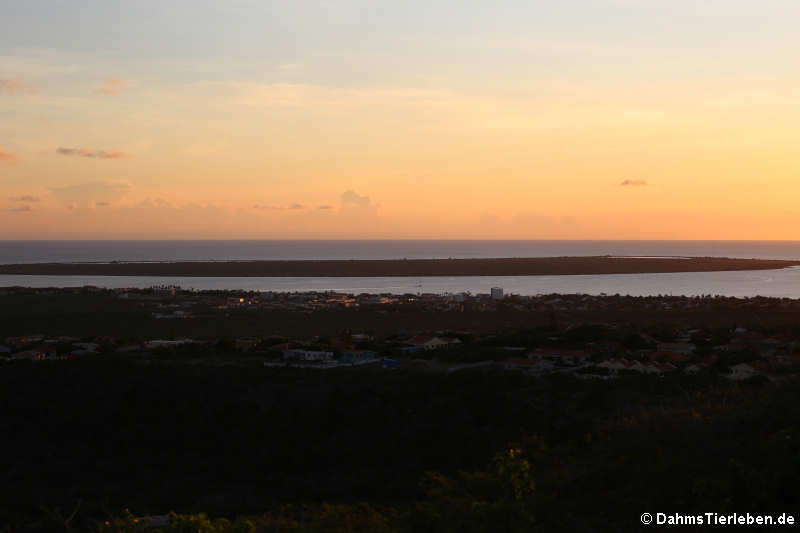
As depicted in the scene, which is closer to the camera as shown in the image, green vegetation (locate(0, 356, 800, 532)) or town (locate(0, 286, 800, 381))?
green vegetation (locate(0, 356, 800, 532))

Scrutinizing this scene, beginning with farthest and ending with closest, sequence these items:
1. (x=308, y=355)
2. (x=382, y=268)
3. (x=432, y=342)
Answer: (x=382, y=268), (x=432, y=342), (x=308, y=355)

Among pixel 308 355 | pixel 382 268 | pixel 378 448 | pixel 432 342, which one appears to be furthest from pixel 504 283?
pixel 378 448

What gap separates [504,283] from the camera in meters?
81.8

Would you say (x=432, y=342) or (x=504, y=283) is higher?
(x=504, y=283)

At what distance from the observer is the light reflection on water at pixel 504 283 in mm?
69062

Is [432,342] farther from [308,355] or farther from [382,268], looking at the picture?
[382,268]

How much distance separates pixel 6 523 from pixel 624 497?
808 cm

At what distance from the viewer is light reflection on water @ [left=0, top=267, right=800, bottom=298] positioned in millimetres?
69062

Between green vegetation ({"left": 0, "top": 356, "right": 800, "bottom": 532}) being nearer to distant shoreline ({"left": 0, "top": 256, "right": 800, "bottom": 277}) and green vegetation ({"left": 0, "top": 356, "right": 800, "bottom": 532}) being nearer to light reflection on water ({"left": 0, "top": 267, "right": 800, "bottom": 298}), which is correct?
light reflection on water ({"left": 0, "top": 267, "right": 800, "bottom": 298})

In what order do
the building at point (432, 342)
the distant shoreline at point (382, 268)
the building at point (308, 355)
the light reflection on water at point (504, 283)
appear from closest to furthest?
the building at point (308, 355) → the building at point (432, 342) → the light reflection on water at point (504, 283) → the distant shoreline at point (382, 268)

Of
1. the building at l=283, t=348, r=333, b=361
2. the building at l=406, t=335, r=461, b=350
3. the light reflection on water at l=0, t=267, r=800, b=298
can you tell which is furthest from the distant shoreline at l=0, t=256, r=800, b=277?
the building at l=283, t=348, r=333, b=361

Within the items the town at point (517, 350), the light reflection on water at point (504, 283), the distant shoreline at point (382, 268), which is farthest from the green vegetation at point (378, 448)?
the distant shoreline at point (382, 268)

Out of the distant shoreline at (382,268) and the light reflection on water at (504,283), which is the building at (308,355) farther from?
the distant shoreline at (382,268)

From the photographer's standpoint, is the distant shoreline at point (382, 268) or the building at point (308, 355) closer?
the building at point (308, 355)
